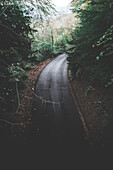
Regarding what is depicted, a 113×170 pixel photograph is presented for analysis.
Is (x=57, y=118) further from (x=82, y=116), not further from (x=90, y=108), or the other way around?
(x=90, y=108)

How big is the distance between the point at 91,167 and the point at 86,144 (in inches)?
41.5

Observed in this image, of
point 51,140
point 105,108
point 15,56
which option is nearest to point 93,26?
point 15,56

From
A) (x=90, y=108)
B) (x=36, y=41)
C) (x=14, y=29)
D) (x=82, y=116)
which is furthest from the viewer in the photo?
(x=90, y=108)

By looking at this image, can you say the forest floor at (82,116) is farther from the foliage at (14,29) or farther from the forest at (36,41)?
the foliage at (14,29)

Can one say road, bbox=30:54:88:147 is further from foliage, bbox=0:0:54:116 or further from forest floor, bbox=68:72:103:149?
foliage, bbox=0:0:54:116

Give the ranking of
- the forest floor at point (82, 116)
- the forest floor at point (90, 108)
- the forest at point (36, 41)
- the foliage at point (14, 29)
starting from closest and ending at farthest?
the foliage at point (14, 29) → the forest at point (36, 41) → the forest floor at point (90, 108) → the forest floor at point (82, 116)

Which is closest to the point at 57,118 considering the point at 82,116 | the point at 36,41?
the point at 82,116

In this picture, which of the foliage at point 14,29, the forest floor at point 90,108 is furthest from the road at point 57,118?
the foliage at point 14,29

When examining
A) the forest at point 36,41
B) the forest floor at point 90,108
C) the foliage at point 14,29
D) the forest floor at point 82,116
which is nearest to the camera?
the foliage at point 14,29

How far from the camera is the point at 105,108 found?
6875 mm

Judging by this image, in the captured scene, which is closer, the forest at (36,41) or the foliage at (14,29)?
the foliage at (14,29)

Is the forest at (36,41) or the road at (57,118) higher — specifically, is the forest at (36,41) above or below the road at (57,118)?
above

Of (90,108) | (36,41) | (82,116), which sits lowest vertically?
(82,116)

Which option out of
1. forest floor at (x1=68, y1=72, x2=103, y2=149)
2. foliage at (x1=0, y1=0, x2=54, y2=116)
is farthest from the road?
foliage at (x1=0, y1=0, x2=54, y2=116)
